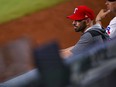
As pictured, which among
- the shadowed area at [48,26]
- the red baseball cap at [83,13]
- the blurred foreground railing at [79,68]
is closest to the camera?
the blurred foreground railing at [79,68]

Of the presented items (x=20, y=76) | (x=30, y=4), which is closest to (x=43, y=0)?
(x=30, y=4)

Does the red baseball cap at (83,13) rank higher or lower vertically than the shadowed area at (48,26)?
lower

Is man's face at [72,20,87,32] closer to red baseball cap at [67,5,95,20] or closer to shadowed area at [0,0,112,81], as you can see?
red baseball cap at [67,5,95,20]

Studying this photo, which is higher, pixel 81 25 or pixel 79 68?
pixel 81 25

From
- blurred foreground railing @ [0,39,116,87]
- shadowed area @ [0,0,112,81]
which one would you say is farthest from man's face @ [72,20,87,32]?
shadowed area @ [0,0,112,81]

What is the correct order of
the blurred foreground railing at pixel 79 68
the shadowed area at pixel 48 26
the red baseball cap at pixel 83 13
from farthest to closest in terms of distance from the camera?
the shadowed area at pixel 48 26
the red baseball cap at pixel 83 13
the blurred foreground railing at pixel 79 68

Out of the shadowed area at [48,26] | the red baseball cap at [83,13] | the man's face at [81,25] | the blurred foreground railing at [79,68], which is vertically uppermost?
the shadowed area at [48,26]

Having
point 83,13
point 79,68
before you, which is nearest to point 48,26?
point 83,13

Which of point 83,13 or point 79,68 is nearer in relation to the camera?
point 79,68

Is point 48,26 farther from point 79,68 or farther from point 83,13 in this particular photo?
point 79,68

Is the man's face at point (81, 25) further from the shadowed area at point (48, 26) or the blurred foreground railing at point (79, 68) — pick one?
the shadowed area at point (48, 26)

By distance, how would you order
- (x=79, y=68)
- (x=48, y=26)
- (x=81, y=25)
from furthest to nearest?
(x=48, y=26), (x=81, y=25), (x=79, y=68)

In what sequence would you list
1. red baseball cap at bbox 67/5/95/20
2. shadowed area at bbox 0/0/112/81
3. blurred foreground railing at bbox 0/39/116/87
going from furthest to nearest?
shadowed area at bbox 0/0/112/81, red baseball cap at bbox 67/5/95/20, blurred foreground railing at bbox 0/39/116/87

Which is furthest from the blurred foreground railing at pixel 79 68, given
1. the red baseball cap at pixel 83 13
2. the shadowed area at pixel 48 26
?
the shadowed area at pixel 48 26
